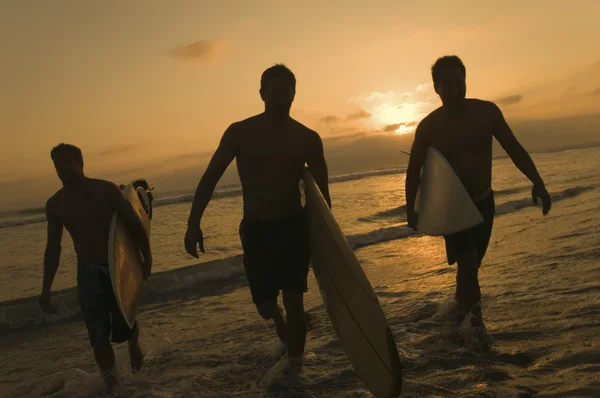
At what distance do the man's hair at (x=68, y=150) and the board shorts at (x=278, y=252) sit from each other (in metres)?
1.37

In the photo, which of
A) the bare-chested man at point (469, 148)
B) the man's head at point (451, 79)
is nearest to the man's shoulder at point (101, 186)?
the bare-chested man at point (469, 148)

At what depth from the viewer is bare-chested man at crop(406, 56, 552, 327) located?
3.93m

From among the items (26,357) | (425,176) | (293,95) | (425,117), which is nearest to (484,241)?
(425,176)

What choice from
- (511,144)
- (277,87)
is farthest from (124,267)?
(511,144)

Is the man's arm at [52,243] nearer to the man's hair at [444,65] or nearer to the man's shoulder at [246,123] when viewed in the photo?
the man's shoulder at [246,123]

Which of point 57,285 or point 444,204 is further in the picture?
point 57,285

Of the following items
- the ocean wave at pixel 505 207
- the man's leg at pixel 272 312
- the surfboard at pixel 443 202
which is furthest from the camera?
the ocean wave at pixel 505 207

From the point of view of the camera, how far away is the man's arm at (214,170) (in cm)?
350

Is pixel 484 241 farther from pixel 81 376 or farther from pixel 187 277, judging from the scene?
pixel 187 277

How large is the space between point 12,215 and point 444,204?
27207 millimetres

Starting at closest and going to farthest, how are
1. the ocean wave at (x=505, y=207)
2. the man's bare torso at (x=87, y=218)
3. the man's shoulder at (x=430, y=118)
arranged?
the man's bare torso at (x=87, y=218), the man's shoulder at (x=430, y=118), the ocean wave at (x=505, y=207)

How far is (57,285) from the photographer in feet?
27.7

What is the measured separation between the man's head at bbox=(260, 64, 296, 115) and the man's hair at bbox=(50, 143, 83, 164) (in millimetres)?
1481

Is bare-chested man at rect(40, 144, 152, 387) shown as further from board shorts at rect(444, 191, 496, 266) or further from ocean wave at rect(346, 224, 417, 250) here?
ocean wave at rect(346, 224, 417, 250)
